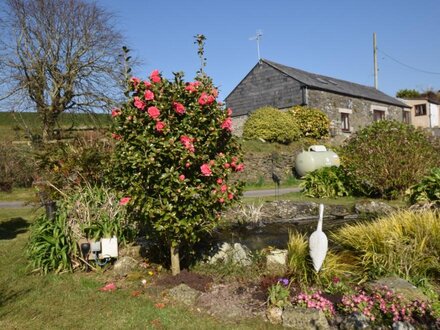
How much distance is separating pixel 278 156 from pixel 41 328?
16405 mm

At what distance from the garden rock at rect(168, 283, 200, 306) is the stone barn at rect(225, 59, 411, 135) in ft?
66.8

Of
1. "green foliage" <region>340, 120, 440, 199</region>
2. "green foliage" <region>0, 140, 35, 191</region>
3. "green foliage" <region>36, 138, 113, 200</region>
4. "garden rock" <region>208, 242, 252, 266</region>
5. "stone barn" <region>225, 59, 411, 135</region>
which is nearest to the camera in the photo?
"garden rock" <region>208, 242, 252, 266</region>

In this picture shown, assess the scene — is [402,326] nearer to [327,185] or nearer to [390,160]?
[390,160]

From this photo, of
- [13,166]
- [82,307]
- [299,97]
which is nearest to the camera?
[82,307]

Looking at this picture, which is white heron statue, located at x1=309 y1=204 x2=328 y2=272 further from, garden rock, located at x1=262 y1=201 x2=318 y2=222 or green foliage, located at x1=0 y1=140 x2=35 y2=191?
green foliage, located at x1=0 y1=140 x2=35 y2=191

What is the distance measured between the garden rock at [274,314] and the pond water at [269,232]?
282 cm

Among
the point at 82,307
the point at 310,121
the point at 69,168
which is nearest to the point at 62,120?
the point at 310,121

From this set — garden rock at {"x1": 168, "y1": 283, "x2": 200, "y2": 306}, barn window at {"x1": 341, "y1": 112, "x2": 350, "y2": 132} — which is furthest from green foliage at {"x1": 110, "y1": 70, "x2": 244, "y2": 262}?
barn window at {"x1": 341, "y1": 112, "x2": 350, "y2": 132}

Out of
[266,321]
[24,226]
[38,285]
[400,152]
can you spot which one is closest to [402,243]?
[266,321]

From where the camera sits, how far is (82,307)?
4395mm

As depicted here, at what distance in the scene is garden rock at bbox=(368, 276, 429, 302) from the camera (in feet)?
12.8

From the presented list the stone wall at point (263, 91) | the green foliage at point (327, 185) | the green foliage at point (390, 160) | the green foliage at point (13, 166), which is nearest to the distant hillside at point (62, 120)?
the green foliage at point (13, 166)

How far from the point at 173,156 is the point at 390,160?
29.3 ft

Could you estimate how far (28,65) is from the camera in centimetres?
1953
